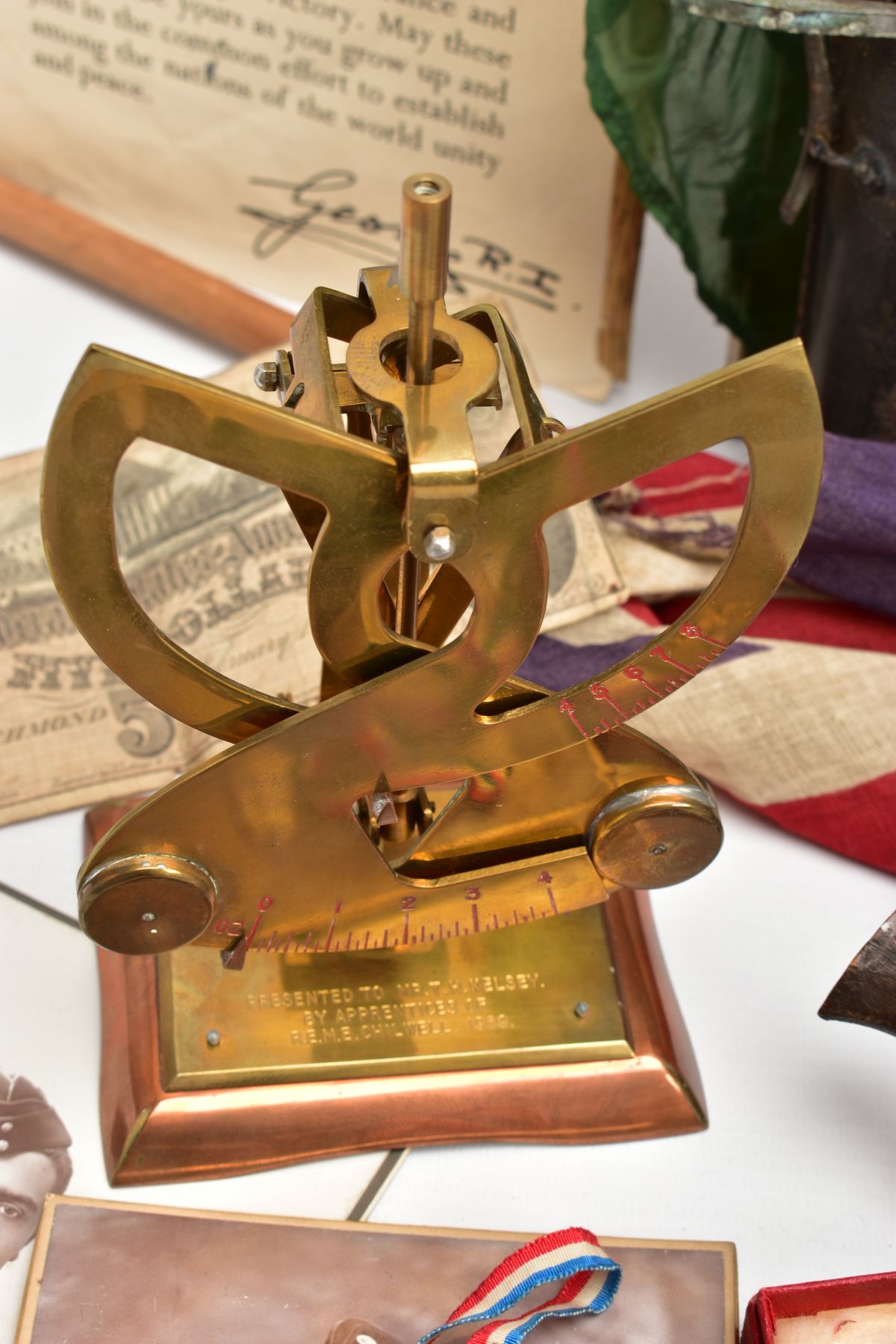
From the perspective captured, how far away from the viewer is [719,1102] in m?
0.74

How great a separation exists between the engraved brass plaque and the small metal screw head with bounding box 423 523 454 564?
256 millimetres

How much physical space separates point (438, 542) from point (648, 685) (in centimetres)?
13

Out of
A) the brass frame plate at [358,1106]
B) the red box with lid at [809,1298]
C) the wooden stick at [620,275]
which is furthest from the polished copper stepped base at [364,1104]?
the wooden stick at [620,275]

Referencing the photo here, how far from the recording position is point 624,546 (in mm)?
928

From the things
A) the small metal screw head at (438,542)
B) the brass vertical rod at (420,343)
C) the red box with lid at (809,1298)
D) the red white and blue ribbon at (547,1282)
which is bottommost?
the red white and blue ribbon at (547,1282)

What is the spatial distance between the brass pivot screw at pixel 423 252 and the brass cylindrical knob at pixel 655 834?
0.72 feet

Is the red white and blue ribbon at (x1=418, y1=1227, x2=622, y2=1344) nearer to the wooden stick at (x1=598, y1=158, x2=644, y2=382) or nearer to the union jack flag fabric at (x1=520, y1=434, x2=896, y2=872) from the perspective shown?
the union jack flag fabric at (x1=520, y1=434, x2=896, y2=872)

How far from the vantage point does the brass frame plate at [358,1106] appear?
0.69 metres

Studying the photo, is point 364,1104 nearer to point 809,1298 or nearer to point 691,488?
point 809,1298

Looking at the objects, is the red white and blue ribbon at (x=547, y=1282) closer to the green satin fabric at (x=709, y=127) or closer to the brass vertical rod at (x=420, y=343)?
the brass vertical rod at (x=420, y=343)

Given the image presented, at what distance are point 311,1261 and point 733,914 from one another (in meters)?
0.29

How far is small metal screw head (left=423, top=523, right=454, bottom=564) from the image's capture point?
20.5 inches

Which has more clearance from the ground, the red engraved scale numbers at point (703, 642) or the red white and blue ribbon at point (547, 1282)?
the red engraved scale numbers at point (703, 642)

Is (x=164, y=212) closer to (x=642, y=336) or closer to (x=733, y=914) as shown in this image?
(x=642, y=336)
